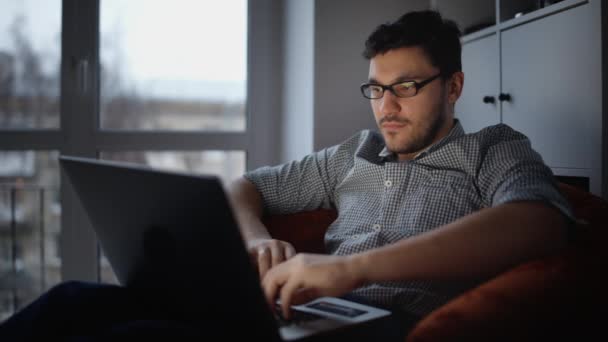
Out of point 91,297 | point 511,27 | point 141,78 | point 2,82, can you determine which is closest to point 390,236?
point 91,297

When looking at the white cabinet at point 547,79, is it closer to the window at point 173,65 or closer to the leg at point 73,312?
the window at point 173,65

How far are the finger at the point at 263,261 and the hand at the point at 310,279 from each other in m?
0.14

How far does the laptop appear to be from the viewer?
629 millimetres

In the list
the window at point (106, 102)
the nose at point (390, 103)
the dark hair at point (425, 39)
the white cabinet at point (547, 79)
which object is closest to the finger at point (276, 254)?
the nose at point (390, 103)

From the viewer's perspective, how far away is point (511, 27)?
181 centimetres

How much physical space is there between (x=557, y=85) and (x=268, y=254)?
117 centimetres

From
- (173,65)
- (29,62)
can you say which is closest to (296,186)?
(173,65)

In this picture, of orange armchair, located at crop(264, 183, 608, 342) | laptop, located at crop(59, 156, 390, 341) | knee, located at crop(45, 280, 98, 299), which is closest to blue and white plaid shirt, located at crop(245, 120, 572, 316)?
orange armchair, located at crop(264, 183, 608, 342)

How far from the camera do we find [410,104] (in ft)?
4.32

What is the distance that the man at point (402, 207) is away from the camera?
85 cm

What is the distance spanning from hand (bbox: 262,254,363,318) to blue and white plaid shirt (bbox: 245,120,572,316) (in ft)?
0.97

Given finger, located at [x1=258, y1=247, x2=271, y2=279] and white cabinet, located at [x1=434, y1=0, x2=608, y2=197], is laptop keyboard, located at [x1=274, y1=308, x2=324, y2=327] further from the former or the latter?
white cabinet, located at [x1=434, y1=0, x2=608, y2=197]

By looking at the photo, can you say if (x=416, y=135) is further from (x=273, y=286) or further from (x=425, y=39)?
(x=273, y=286)

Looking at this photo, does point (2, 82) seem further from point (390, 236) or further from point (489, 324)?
point (489, 324)
